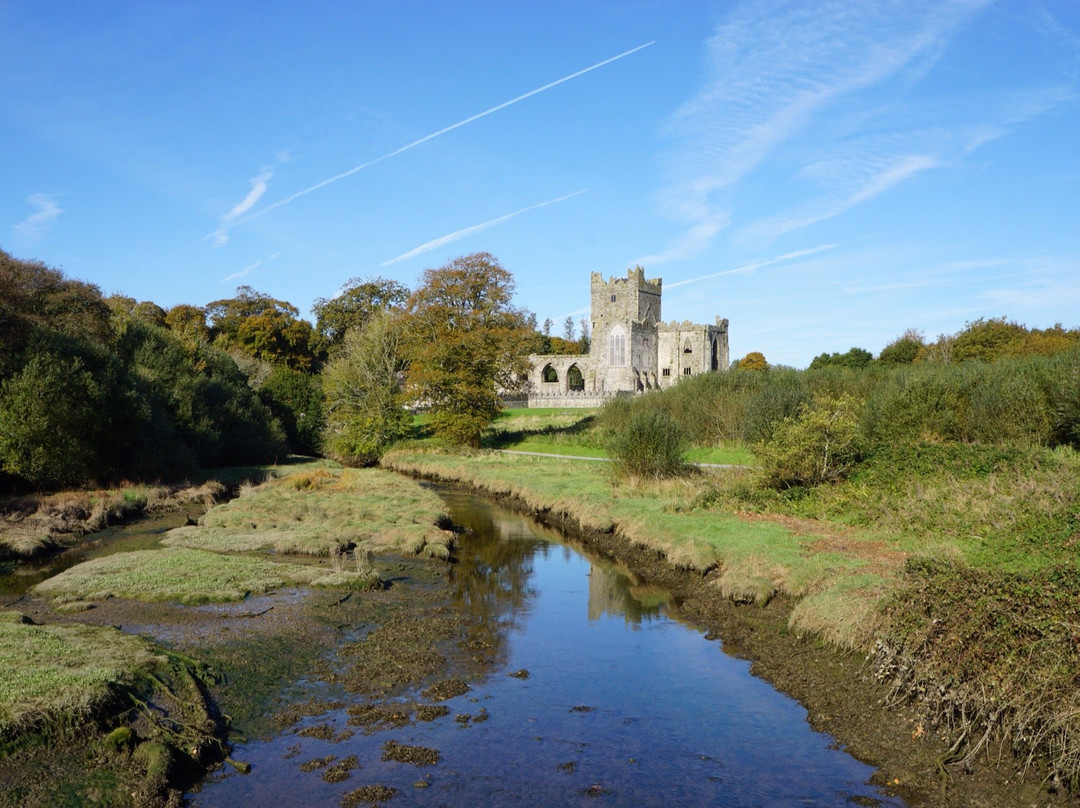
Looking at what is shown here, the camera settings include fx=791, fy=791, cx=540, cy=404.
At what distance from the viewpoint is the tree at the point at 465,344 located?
47.1 metres

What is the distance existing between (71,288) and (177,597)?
2763 centimetres

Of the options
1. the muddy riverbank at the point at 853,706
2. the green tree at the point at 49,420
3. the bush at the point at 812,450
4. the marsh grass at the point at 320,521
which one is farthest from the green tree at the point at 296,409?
the muddy riverbank at the point at 853,706

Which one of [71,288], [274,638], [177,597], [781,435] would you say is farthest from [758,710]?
[71,288]

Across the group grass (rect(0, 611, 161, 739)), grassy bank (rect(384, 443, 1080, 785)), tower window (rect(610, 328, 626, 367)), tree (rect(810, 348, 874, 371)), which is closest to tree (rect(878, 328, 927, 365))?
tree (rect(810, 348, 874, 371))

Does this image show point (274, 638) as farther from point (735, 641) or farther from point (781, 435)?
point (781, 435)

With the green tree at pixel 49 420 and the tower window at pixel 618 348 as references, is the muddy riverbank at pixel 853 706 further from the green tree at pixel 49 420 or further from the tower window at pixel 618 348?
the tower window at pixel 618 348

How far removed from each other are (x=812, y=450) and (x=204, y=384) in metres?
30.9

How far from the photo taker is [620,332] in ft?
268

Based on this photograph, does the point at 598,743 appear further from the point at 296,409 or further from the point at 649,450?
A: the point at 296,409

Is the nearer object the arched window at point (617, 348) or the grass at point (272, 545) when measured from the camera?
the grass at point (272, 545)

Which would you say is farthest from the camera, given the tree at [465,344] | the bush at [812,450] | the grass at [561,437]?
the tree at [465,344]

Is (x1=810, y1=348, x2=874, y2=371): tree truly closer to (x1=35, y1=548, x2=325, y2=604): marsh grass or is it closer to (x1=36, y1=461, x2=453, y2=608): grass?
(x1=36, y1=461, x2=453, y2=608): grass

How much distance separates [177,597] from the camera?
50.4 feet

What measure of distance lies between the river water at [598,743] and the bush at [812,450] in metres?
9.73
